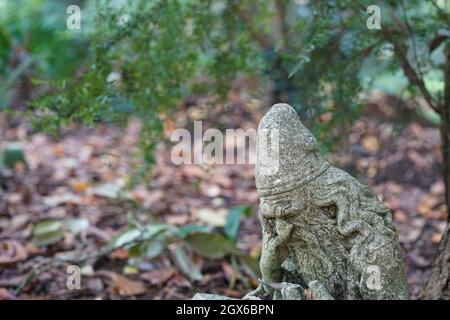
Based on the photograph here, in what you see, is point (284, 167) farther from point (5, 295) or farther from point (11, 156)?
point (11, 156)

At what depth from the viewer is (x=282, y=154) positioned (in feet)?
7.16

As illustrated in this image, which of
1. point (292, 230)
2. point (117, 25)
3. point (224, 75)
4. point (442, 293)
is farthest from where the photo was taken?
point (224, 75)

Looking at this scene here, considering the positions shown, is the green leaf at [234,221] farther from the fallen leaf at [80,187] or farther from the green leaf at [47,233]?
the fallen leaf at [80,187]

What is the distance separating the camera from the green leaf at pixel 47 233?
425cm

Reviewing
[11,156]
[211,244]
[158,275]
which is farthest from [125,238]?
[11,156]

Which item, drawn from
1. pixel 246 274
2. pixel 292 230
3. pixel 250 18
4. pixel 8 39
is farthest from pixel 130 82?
pixel 8 39

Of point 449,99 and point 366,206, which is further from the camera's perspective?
point 449,99

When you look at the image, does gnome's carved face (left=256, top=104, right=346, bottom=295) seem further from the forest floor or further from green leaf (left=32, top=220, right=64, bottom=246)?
green leaf (left=32, top=220, right=64, bottom=246)

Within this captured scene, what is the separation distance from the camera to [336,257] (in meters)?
2.30

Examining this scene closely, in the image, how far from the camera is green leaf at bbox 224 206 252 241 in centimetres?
415

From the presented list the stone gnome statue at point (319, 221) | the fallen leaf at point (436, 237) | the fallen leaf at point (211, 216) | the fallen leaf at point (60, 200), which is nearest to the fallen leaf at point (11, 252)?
the fallen leaf at point (60, 200)

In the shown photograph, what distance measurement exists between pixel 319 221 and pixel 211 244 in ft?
6.22
